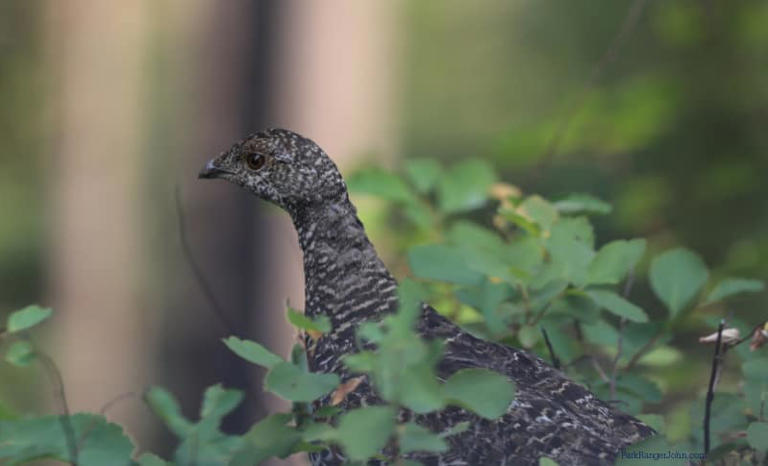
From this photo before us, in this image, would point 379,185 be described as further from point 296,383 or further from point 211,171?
point 296,383

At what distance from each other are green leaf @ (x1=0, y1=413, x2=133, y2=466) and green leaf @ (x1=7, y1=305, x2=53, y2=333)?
30cm

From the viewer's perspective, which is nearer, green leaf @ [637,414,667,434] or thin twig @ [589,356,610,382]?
green leaf @ [637,414,667,434]

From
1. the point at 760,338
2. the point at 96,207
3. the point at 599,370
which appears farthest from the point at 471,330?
the point at 96,207

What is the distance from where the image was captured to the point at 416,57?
27.1 metres

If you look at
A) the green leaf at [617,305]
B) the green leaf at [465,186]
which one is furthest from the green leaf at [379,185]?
the green leaf at [617,305]

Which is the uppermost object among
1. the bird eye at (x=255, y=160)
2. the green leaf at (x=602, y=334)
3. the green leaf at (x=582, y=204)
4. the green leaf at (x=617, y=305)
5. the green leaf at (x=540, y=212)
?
the bird eye at (x=255, y=160)

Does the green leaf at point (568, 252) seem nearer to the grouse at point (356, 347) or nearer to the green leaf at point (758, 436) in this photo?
the grouse at point (356, 347)

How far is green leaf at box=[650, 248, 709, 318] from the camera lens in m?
3.58

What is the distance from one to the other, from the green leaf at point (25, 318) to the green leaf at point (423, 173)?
79.4 inches

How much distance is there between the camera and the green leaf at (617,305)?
10.7 feet

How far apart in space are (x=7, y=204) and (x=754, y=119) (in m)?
15.3

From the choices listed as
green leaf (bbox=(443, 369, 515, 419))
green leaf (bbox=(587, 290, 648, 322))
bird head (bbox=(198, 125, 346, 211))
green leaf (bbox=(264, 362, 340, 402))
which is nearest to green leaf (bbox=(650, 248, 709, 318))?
green leaf (bbox=(587, 290, 648, 322))

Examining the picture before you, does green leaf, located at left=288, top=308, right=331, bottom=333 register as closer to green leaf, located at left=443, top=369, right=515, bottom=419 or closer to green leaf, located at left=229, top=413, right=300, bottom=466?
green leaf, located at left=229, top=413, right=300, bottom=466

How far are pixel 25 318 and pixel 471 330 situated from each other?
67.5 inches
